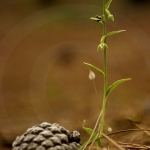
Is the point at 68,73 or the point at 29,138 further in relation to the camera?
the point at 68,73

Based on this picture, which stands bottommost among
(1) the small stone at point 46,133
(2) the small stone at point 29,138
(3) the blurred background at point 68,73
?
(2) the small stone at point 29,138

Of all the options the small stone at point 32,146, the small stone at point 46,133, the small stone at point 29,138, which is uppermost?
the small stone at point 46,133

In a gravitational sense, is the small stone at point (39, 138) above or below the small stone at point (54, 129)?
below

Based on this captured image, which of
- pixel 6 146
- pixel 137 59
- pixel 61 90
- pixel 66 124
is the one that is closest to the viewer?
pixel 6 146

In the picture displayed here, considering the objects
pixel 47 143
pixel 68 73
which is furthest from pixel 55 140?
pixel 68 73

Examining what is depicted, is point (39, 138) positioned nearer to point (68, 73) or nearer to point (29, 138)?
point (29, 138)

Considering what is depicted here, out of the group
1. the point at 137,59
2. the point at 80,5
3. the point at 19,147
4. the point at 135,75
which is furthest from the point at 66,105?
the point at 80,5

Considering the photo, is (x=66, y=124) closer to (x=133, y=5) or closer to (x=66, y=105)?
(x=66, y=105)

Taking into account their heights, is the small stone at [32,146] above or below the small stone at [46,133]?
below
